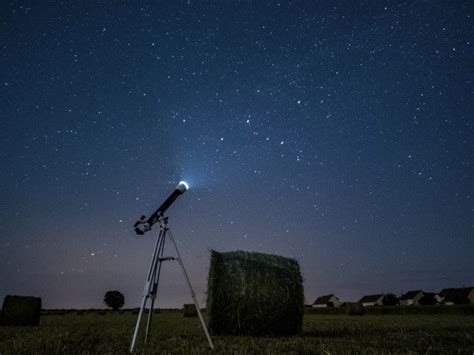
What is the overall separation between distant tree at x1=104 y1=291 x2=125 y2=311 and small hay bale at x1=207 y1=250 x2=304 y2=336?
98925 mm

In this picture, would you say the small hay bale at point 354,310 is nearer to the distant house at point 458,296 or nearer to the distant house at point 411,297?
the distant house at point 458,296

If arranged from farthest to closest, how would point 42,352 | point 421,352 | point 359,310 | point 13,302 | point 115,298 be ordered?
point 115,298, point 359,310, point 13,302, point 421,352, point 42,352

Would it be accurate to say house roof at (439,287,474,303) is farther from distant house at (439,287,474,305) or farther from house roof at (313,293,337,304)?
house roof at (313,293,337,304)

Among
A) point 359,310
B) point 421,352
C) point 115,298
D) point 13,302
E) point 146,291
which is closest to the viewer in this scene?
point 421,352

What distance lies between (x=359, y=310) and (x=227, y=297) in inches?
1064

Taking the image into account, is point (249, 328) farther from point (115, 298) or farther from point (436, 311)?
point (115, 298)

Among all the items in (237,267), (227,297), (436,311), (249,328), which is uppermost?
(237,267)

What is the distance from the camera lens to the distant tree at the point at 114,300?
9781 centimetres

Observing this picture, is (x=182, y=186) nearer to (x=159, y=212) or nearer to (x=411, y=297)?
(x=159, y=212)

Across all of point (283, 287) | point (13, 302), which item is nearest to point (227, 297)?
point (283, 287)

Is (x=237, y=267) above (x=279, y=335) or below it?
above

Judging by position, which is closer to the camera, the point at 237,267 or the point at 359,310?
the point at 237,267

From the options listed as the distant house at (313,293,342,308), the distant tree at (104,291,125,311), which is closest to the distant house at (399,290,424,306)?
the distant house at (313,293,342,308)

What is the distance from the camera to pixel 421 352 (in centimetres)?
472
